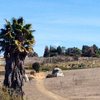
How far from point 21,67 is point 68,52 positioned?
403 ft

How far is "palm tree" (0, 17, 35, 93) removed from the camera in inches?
2534

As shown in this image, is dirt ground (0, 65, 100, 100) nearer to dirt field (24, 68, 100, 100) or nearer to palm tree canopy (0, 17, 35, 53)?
dirt field (24, 68, 100, 100)

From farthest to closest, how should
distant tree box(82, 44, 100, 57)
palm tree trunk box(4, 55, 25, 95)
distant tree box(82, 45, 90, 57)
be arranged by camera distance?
distant tree box(82, 45, 90, 57) < distant tree box(82, 44, 100, 57) < palm tree trunk box(4, 55, 25, 95)

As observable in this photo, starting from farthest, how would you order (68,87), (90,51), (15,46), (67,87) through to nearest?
(90,51) → (67,87) → (68,87) → (15,46)

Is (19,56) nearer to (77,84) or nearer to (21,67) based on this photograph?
(21,67)

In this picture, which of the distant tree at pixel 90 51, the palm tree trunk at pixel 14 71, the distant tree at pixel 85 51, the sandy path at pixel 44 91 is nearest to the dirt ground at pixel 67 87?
the sandy path at pixel 44 91

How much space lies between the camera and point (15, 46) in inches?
2539

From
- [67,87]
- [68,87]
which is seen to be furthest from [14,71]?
[67,87]

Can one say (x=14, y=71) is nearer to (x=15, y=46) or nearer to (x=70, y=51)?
(x=15, y=46)

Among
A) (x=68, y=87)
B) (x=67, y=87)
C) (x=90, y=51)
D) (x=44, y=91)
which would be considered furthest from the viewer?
(x=90, y=51)

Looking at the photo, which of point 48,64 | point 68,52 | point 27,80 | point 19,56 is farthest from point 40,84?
point 68,52

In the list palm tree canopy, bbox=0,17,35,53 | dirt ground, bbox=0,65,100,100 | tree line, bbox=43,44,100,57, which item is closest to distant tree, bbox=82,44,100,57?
tree line, bbox=43,44,100,57

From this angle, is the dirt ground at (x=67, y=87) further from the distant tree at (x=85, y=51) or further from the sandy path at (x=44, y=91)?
the distant tree at (x=85, y=51)

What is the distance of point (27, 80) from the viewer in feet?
302
